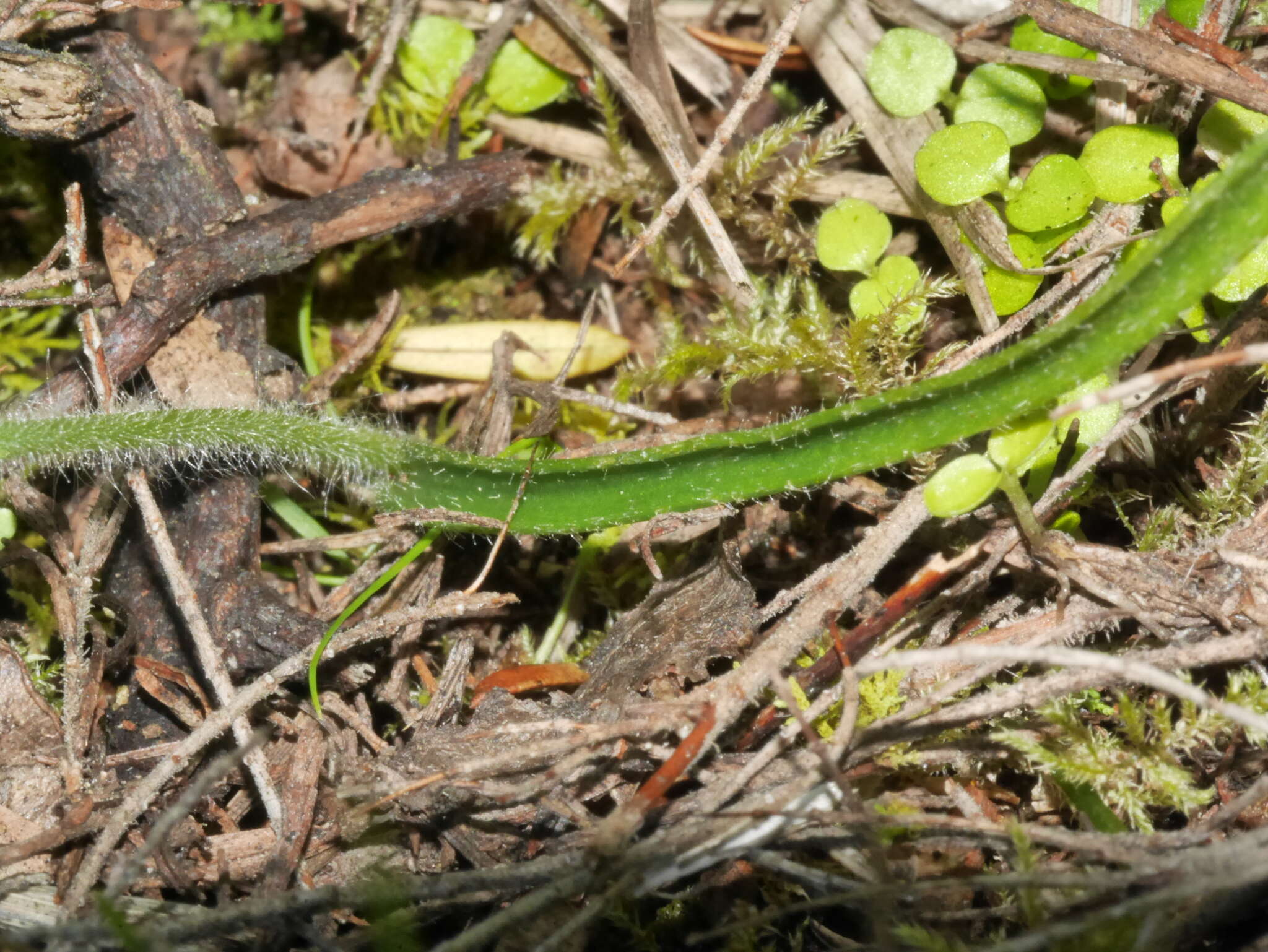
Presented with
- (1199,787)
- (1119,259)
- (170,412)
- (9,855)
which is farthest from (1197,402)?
(9,855)

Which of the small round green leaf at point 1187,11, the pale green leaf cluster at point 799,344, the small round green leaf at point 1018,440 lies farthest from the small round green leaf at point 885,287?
the small round green leaf at point 1187,11

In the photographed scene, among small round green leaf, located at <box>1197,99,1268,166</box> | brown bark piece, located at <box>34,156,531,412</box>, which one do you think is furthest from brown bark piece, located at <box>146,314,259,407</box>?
small round green leaf, located at <box>1197,99,1268,166</box>

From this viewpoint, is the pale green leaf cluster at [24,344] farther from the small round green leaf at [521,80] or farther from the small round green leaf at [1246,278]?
the small round green leaf at [1246,278]

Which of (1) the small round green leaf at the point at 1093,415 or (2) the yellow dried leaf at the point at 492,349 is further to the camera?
(2) the yellow dried leaf at the point at 492,349

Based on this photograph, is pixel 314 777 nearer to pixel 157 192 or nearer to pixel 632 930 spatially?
pixel 632 930

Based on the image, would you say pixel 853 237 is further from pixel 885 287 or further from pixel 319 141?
pixel 319 141

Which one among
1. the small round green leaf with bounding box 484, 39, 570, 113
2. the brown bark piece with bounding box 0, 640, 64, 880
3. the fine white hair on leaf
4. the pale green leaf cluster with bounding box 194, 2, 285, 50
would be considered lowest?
the brown bark piece with bounding box 0, 640, 64, 880

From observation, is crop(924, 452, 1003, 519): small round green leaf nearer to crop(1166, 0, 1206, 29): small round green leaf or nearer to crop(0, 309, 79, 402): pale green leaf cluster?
crop(1166, 0, 1206, 29): small round green leaf
